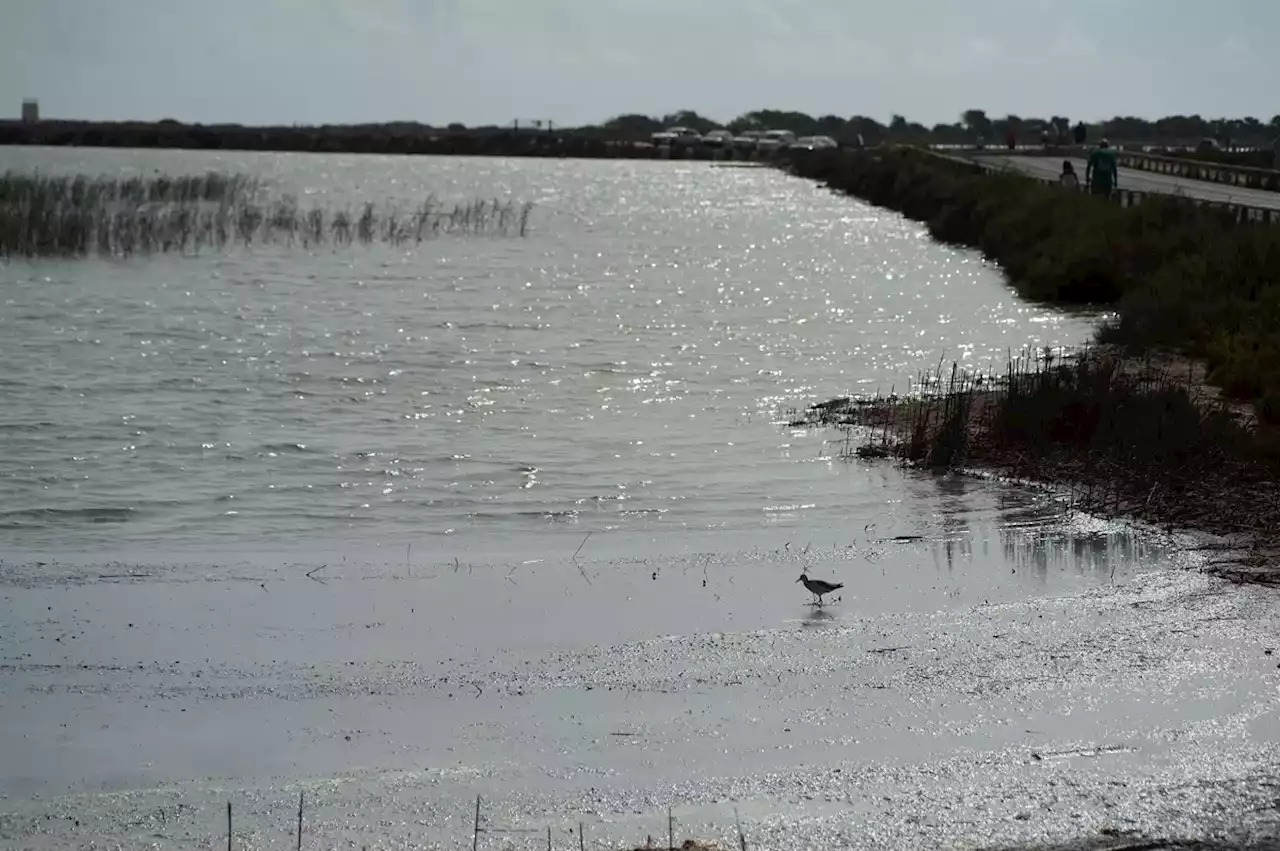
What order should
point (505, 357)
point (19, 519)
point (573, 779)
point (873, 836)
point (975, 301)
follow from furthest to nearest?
point (975, 301) → point (505, 357) → point (19, 519) → point (573, 779) → point (873, 836)

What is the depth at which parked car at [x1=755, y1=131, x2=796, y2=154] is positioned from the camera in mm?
149625

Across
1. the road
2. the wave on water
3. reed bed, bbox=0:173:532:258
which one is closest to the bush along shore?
the road

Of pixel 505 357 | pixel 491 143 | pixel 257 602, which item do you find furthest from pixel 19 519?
pixel 491 143

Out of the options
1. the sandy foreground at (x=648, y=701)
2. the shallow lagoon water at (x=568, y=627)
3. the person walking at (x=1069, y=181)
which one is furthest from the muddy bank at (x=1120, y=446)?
the person walking at (x=1069, y=181)

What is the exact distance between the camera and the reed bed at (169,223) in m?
43.5

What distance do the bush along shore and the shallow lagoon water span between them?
63cm

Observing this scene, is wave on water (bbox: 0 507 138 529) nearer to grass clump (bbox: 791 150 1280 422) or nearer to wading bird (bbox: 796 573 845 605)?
wading bird (bbox: 796 573 845 605)

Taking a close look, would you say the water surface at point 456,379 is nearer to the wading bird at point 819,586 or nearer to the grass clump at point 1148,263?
the grass clump at point 1148,263

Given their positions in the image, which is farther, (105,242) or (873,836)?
(105,242)

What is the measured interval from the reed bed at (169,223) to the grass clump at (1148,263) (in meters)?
17.6

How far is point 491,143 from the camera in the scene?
6713 inches

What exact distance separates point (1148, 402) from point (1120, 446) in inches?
32.3

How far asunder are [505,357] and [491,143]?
14572 cm

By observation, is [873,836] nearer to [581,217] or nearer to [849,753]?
[849,753]
